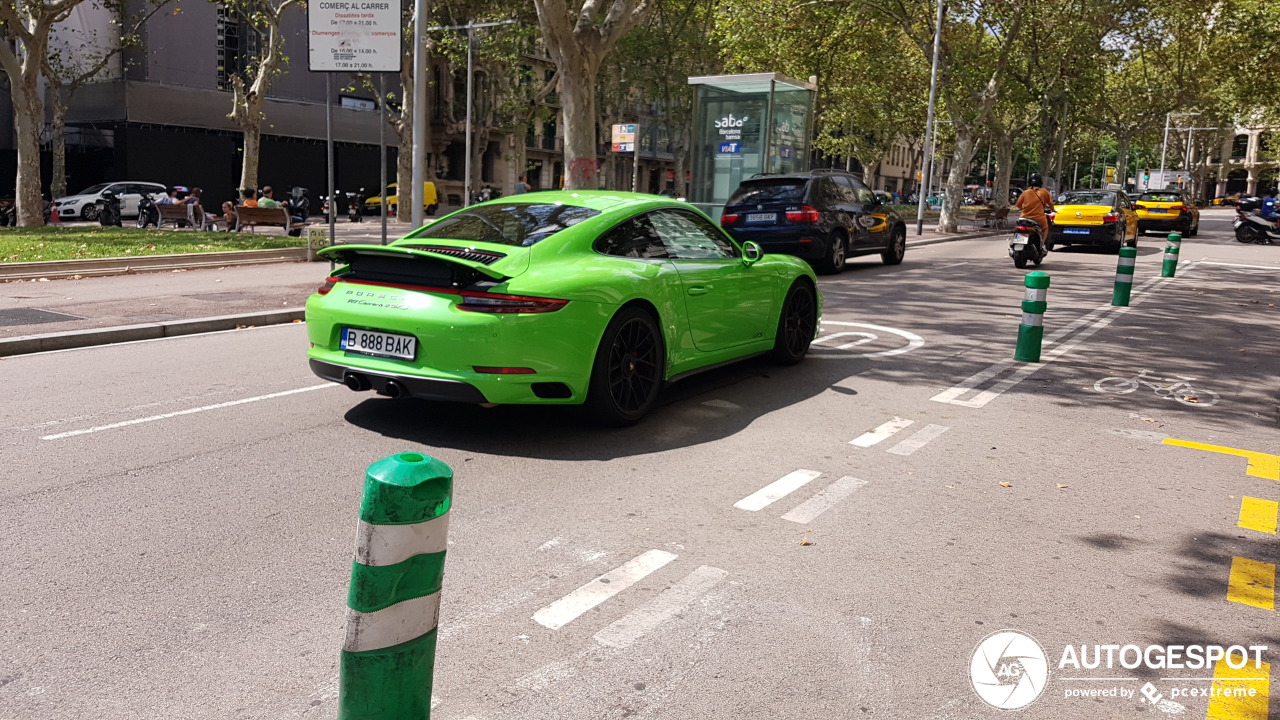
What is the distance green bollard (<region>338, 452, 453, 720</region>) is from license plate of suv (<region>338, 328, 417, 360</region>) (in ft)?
11.8

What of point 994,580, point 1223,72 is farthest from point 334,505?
point 1223,72

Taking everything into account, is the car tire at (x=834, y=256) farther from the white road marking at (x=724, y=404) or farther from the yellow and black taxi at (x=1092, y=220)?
the white road marking at (x=724, y=404)

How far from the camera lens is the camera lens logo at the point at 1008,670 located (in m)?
3.27

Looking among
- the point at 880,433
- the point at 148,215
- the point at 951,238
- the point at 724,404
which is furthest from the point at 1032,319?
the point at 148,215

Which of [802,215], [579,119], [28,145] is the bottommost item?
[802,215]

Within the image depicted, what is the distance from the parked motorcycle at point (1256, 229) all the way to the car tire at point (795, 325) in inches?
1142

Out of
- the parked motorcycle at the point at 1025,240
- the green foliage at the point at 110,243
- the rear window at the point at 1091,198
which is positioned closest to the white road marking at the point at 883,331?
the parked motorcycle at the point at 1025,240

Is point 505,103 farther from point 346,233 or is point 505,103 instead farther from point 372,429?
point 372,429

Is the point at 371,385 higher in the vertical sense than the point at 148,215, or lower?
higher

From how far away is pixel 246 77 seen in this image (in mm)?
43031

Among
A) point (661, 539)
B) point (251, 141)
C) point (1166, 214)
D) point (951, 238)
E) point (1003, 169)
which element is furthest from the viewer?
point (1003, 169)

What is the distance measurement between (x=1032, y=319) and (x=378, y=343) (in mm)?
5885

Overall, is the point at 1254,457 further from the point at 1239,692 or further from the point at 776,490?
the point at 1239,692

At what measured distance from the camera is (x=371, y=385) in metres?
5.93
